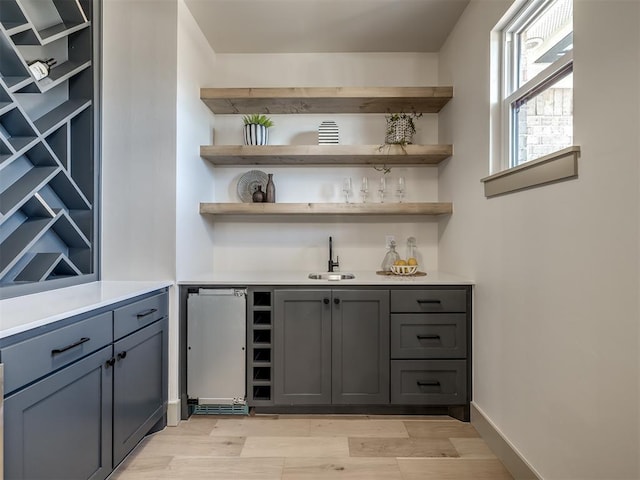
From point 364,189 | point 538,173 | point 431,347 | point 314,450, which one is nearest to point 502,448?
point 431,347

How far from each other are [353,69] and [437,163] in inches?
40.0

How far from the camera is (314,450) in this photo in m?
2.02

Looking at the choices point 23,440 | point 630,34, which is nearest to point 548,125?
point 630,34

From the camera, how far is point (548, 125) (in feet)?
5.59

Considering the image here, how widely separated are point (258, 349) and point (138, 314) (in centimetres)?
82

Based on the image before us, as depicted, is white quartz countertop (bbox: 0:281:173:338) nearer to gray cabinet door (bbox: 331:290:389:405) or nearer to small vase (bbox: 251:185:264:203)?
small vase (bbox: 251:185:264:203)

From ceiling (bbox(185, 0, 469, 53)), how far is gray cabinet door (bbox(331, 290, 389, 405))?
6.02 ft

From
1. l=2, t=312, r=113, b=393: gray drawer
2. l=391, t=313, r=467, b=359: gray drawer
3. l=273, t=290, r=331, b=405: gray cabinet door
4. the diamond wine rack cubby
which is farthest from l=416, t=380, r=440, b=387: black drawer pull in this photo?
the diamond wine rack cubby

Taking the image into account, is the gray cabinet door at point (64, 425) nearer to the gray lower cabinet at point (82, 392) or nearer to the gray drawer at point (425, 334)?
the gray lower cabinet at point (82, 392)

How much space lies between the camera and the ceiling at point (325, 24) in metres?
2.41

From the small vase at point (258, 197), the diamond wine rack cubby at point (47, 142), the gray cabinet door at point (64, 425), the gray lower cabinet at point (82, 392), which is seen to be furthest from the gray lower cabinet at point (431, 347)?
the diamond wine rack cubby at point (47, 142)

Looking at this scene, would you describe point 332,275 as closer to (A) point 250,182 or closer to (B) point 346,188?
(B) point 346,188

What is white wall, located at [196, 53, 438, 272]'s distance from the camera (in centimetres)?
303

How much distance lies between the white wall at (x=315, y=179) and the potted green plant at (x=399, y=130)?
26 cm
